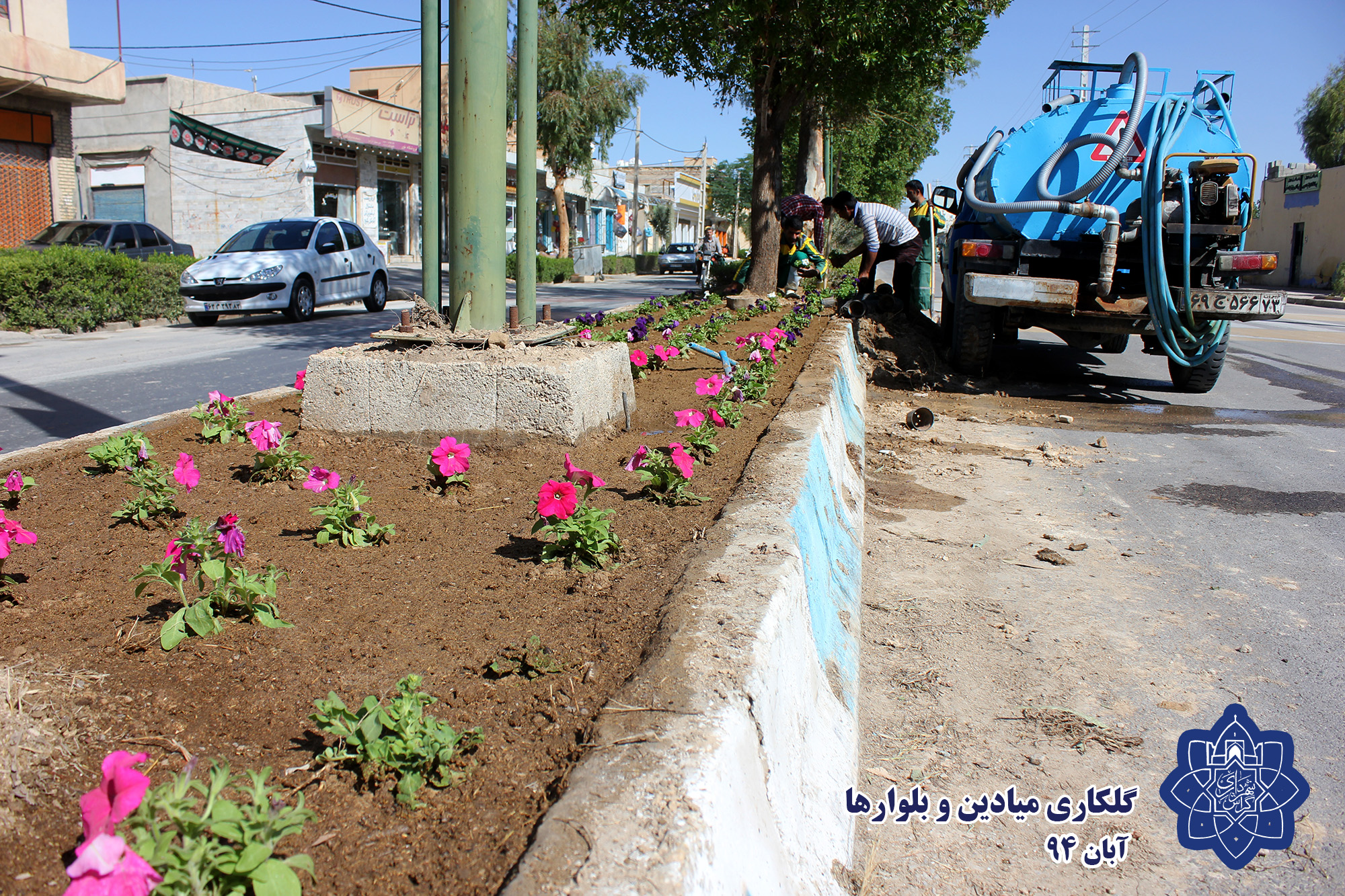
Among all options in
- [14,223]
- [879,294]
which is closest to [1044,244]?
[879,294]

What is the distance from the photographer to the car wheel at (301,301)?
14.3 m

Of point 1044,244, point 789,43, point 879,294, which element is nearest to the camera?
point 1044,244

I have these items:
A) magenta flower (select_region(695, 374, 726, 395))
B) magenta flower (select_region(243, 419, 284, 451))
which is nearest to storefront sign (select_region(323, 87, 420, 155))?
magenta flower (select_region(695, 374, 726, 395))

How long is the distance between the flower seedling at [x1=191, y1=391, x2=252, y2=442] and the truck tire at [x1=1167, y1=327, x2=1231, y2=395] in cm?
796

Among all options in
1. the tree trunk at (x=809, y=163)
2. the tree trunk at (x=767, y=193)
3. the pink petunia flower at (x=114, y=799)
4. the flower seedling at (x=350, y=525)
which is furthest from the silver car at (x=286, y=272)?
the pink petunia flower at (x=114, y=799)

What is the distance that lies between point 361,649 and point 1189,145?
839cm

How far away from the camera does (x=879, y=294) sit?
10.8 m

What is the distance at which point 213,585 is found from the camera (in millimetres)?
2279

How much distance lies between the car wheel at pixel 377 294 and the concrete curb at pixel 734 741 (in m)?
15.0

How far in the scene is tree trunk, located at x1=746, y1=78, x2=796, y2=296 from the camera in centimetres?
1342

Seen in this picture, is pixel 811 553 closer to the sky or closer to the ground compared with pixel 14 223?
closer to the ground

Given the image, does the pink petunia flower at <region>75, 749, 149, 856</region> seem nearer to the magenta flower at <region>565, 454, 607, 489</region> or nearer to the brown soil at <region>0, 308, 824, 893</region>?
the brown soil at <region>0, 308, 824, 893</region>

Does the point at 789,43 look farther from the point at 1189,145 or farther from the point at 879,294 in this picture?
the point at 1189,145

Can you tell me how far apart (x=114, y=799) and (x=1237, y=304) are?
8.04 metres
